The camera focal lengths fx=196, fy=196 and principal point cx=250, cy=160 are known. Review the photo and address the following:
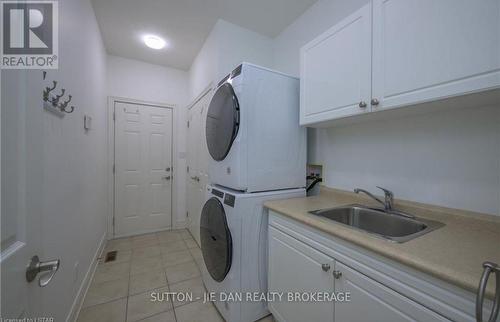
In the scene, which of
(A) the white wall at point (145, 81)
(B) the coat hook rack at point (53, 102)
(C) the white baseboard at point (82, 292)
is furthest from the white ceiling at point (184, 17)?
(C) the white baseboard at point (82, 292)

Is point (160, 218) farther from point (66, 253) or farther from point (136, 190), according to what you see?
point (66, 253)

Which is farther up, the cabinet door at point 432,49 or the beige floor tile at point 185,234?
the cabinet door at point 432,49

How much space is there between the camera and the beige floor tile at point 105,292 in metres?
1.74

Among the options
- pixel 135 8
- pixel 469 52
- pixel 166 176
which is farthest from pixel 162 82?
pixel 469 52

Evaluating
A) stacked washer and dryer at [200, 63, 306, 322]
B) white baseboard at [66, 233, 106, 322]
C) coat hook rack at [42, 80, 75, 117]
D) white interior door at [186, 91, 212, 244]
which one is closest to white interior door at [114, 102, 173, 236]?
white interior door at [186, 91, 212, 244]

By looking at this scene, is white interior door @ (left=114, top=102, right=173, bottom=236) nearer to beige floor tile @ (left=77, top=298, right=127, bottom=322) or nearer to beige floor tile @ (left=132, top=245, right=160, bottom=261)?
beige floor tile @ (left=132, top=245, right=160, bottom=261)

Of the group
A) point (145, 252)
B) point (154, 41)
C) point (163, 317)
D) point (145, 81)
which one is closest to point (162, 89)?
point (145, 81)

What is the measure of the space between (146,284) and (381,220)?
7.23ft

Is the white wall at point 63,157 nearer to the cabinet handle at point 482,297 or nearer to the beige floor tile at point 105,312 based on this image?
the beige floor tile at point 105,312

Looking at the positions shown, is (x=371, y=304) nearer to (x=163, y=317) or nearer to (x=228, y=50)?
(x=163, y=317)

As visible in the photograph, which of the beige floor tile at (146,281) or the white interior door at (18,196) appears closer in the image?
the white interior door at (18,196)

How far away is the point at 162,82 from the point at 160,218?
2.37m

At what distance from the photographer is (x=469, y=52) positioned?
33.1 inches

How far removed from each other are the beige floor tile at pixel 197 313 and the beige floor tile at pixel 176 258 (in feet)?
2.52
